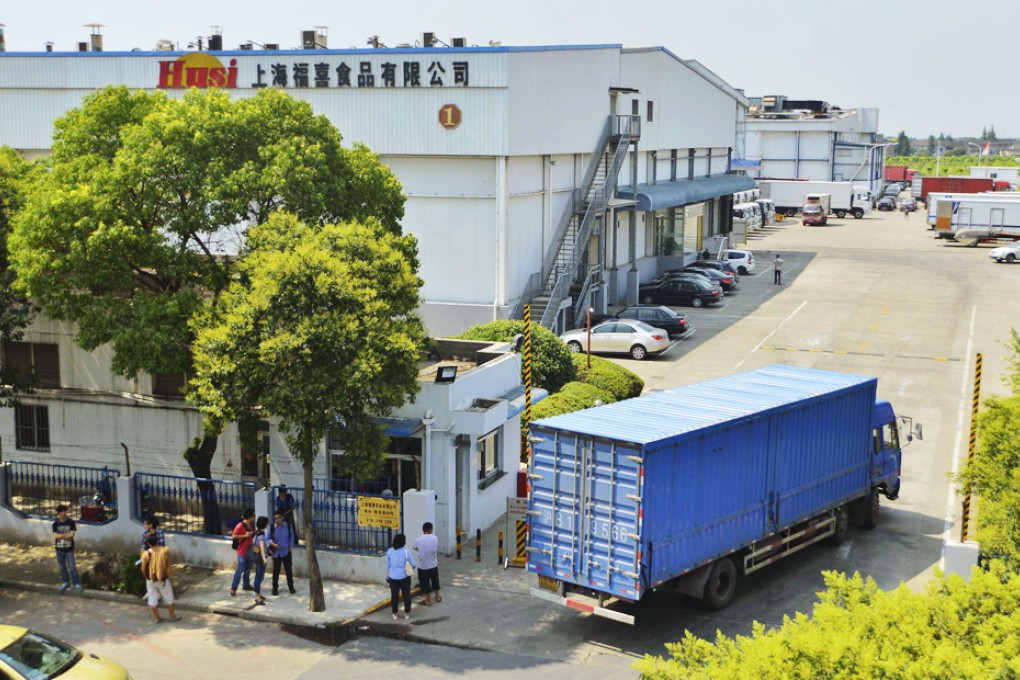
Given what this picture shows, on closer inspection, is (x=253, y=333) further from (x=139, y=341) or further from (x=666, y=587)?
(x=666, y=587)

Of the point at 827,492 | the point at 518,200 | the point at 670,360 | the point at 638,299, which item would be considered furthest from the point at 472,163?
the point at 827,492

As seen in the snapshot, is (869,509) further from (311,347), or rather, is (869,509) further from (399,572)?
(311,347)

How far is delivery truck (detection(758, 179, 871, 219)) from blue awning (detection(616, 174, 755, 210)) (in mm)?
27742

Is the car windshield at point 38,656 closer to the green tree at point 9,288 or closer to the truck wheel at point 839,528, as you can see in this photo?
the green tree at point 9,288

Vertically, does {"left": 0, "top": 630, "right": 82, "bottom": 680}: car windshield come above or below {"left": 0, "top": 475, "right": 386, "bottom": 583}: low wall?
above

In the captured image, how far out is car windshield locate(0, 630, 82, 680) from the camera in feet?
46.2

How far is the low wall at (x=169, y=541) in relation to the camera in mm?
19688

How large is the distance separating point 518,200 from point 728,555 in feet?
71.6

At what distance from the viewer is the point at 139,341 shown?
20062 millimetres

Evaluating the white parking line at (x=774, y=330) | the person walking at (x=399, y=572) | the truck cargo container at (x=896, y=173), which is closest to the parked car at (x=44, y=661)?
the person walking at (x=399, y=572)

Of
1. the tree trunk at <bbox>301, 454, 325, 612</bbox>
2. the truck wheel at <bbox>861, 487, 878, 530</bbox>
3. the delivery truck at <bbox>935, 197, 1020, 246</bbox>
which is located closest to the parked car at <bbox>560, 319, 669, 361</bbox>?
the truck wheel at <bbox>861, 487, 878, 530</bbox>

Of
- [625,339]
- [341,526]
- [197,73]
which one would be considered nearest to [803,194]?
[625,339]

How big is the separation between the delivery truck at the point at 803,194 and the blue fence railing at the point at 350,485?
81032 mm

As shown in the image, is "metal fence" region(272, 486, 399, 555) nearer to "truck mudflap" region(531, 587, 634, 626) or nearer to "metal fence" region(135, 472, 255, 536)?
"metal fence" region(135, 472, 255, 536)
